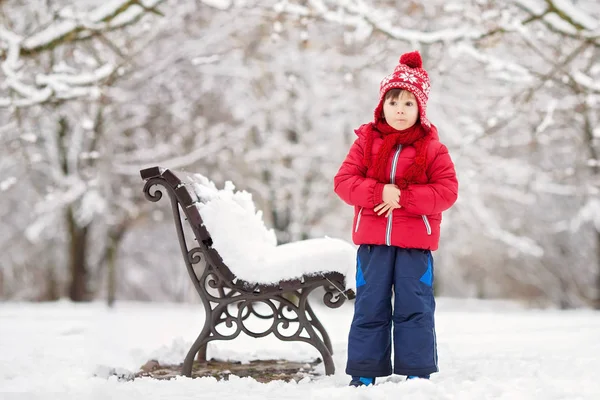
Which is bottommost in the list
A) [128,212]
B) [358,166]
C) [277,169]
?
[358,166]

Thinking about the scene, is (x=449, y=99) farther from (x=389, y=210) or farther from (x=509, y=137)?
(x=389, y=210)

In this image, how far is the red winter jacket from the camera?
2.84m

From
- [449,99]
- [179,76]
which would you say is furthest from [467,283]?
[179,76]

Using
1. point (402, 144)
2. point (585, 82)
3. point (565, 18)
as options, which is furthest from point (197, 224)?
point (585, 82)

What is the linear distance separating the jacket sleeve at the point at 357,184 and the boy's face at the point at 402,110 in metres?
0.20

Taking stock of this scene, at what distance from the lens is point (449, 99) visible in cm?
961

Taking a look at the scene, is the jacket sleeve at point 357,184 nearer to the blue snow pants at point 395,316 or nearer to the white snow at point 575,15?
the blue snow pants at point 395,316

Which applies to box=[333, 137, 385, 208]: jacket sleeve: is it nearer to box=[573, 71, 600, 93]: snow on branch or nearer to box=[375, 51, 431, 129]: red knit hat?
box=[375, 51, 431, 129]: red knit hat

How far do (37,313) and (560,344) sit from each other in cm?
524

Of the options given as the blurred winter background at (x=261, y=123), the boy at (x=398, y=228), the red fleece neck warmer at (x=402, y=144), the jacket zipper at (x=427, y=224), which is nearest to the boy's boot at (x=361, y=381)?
the boy at (x=398, y=228)

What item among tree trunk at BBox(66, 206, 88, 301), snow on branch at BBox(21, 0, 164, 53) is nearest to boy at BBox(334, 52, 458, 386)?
snow on branch at BBox(21, 0, 164, 53)

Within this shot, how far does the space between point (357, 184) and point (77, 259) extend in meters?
8.20

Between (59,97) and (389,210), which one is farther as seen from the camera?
(59,97)

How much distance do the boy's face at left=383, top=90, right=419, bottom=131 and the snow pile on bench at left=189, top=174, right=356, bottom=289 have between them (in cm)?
73
